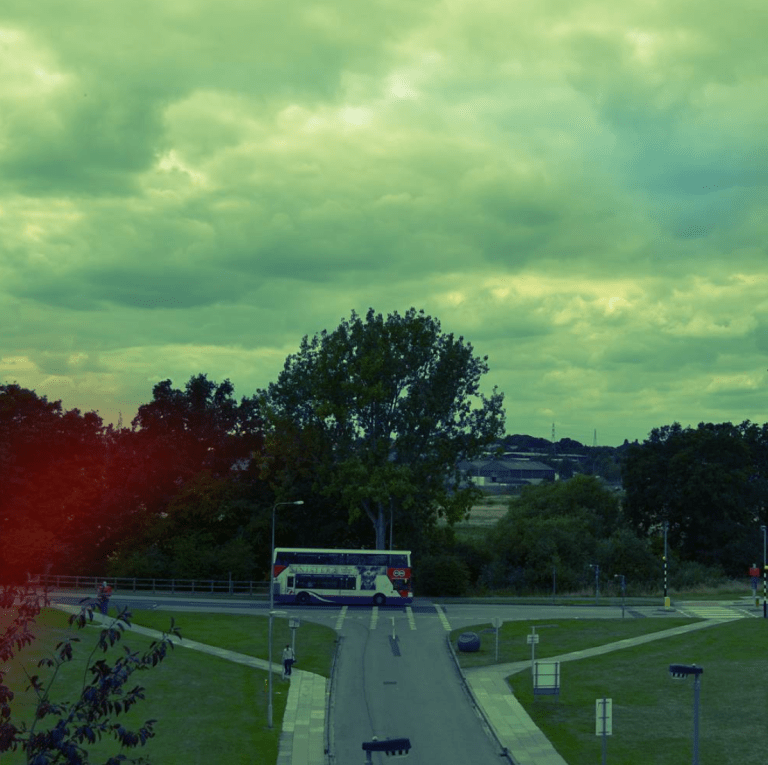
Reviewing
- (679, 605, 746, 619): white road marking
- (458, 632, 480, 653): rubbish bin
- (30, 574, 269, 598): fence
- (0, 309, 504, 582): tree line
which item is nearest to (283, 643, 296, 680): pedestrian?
(458, 632, 480, 653): rubbish bin

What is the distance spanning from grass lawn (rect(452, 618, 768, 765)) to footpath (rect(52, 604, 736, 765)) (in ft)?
2.11

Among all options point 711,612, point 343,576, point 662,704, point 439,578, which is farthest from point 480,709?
point 439,578

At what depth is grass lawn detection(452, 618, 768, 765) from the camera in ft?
107

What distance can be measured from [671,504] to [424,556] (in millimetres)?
29630

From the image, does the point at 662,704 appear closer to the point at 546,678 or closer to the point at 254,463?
the point at 546,678

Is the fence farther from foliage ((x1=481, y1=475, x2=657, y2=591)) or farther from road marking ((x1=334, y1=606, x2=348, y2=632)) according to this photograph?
foliage ((x1=481, y1=475, x2=657, y2=591))

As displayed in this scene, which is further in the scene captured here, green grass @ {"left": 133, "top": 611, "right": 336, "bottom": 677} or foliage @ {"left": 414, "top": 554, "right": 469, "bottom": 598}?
foliage @ {"left": 414, "top": 554, "right": 469, "bottom": 598}

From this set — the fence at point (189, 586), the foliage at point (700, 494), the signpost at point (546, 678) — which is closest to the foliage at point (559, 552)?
the foliage at point (700, 494)

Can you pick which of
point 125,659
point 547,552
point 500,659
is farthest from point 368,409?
point 125,659

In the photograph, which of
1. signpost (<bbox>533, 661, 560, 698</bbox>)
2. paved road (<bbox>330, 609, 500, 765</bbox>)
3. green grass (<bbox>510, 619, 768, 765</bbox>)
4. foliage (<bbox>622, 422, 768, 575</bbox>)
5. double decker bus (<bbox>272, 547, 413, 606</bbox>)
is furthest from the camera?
foliage (<bbox>622, 422, 768, 575</bbox>)

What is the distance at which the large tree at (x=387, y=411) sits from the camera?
74.2m

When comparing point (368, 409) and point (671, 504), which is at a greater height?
point (368, 409)

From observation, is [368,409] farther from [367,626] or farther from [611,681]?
[611,681]

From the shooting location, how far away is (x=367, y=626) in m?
62.6
